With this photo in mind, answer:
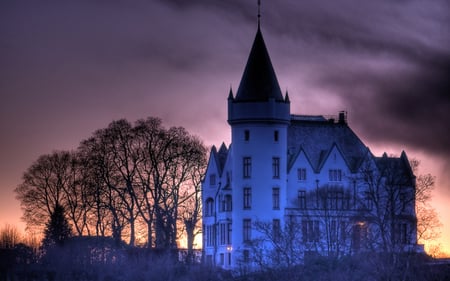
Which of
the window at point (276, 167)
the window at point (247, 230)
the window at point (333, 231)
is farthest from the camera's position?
the window at point (276, 167)

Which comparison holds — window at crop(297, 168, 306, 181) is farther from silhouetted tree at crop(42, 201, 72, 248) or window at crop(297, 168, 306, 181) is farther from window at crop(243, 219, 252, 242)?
silhouetted tree at crop(42, 201, 72, 248)

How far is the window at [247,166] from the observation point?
123 m

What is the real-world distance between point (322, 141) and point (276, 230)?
12790mm

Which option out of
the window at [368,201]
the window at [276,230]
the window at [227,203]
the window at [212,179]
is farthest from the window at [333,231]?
the window at [212,179]

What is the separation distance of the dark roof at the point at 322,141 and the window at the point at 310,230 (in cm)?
545

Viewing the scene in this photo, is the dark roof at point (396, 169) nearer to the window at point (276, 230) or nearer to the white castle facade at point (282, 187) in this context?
the white castle facade at point (282, 187)

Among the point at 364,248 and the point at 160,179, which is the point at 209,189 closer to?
the point at 160,179

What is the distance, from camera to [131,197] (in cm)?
12144

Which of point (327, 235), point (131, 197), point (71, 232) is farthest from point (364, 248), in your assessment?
point (71, 232)

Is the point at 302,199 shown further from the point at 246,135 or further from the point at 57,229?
the point at 57,229

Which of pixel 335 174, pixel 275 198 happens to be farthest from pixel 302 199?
pixel 335 174

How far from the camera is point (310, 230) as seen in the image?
121 meters

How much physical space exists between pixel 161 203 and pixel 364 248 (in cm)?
1876

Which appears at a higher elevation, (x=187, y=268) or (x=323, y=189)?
(x=323, y=189)
